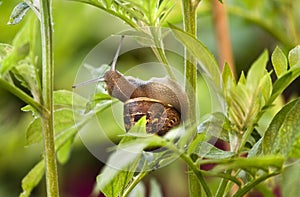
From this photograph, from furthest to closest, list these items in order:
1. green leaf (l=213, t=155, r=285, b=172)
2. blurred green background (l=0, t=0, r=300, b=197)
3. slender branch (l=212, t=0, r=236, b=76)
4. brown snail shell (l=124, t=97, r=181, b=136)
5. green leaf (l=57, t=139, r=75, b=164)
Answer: blurred green background (l=0, t=0, r=300, b=197)
slender branch (l=212, t=0, r=236, b=76)
green leaf (l=57, t=139, r=75, b=164)
brown snail shell (l=124, t=97, r=181, b=136)
green leaf (l=213, t=155, r=285, b=172)

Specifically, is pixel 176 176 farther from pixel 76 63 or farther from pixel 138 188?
pixel 138 188

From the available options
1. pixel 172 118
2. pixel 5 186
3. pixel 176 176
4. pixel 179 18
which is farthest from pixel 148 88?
pixel 5 186

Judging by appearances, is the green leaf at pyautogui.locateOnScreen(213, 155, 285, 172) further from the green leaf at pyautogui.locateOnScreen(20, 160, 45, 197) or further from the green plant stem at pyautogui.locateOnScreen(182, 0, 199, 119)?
the green leaf at pyautogui.locateOnScreen(20, 160, 45, 197)

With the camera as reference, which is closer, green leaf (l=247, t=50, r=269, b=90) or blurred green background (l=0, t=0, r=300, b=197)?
green leaf (l=247, t=50, r=269, b=90)

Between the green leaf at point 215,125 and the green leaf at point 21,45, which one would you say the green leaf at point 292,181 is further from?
the green leaf at point 21,45

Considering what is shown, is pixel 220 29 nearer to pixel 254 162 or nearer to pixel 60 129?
pixel 60 129

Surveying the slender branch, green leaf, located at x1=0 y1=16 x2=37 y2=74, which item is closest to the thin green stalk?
green leaf, located at x1=0 y1=16 x2=37 y2=74

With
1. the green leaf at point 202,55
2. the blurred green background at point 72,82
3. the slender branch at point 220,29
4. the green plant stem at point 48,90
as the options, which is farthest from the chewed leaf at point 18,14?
the blurred green background at point 72,82
